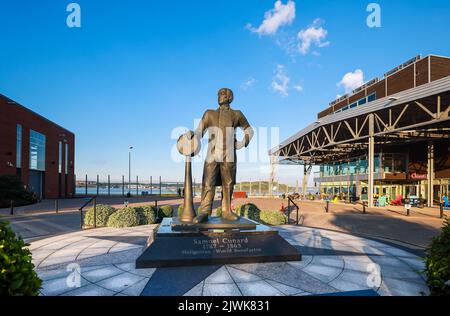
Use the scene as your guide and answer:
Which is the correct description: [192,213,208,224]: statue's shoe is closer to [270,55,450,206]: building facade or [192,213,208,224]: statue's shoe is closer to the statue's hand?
the statue's hand

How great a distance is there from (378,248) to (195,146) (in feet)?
18.4

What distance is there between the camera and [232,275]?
442 centimetres

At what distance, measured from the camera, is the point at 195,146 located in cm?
592

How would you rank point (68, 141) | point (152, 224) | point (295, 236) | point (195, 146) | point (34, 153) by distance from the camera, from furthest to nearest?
1. point (68, 141)
2. point (34, 153)
3. point (152, 224)
4. point (295, 236)
5. point (195, 146)

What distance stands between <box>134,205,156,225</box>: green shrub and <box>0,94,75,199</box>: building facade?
2471 centimetres

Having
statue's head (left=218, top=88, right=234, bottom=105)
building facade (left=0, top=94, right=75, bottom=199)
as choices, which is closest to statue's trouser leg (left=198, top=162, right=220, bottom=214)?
statue's head (left=218, top=88, right=234, bottom=105)

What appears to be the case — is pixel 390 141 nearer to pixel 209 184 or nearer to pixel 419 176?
pixel 419 176

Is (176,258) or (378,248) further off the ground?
(176,258)

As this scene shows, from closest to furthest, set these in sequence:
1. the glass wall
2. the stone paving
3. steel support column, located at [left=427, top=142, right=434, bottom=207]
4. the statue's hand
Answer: the stone paving → the statue's hand → steel support column, located at [left=427, top=142, right=434, bottom=207] → the glass wall

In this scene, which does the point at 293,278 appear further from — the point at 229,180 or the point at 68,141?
the point at 68,141

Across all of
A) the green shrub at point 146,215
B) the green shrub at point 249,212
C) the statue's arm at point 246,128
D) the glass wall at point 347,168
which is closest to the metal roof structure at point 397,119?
the glass wall at point 347,168

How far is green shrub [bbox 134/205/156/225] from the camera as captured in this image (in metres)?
10.4

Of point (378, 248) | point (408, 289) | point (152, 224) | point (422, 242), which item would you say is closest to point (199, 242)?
point (408, 289)

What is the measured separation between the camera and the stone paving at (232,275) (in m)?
3.85
